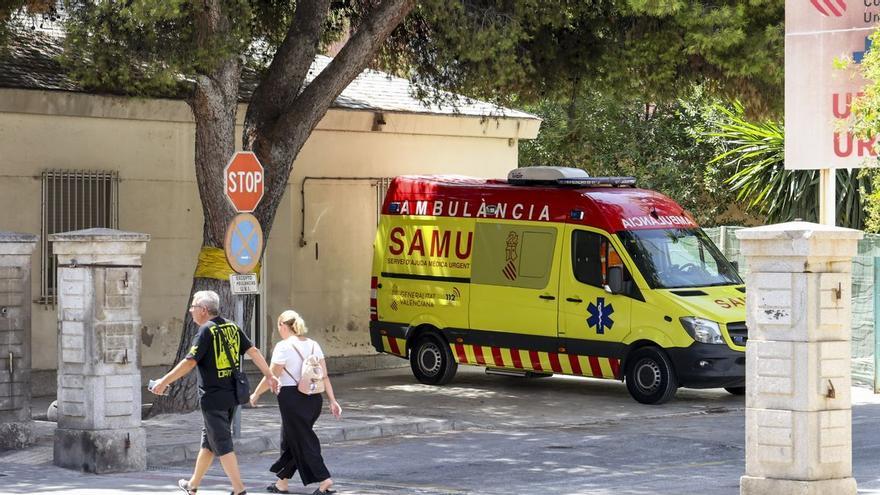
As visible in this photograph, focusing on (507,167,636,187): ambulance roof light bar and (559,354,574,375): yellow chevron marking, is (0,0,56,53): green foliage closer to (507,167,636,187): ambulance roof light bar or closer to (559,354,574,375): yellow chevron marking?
(507,167,636,187): ambulance roof light bar

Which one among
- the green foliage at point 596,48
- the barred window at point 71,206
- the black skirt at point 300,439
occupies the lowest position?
the black skirt at point 300,439

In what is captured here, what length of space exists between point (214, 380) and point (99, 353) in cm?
235

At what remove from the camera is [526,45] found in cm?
1972

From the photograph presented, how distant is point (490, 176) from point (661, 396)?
7.92m

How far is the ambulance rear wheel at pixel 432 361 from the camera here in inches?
818

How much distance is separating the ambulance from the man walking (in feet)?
25.9

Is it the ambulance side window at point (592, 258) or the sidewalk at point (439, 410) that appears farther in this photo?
the ambulance side window at point (592, 258)

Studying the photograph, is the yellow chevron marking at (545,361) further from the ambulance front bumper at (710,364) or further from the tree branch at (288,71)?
the tree branch at (288,71)

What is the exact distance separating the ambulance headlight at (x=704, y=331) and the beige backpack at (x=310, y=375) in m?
7.23

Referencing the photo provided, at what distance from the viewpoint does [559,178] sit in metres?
19.7

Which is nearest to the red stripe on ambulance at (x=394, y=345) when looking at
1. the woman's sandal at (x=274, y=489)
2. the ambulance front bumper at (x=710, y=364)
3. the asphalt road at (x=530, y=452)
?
the asphalt road at (x=530, y=452)

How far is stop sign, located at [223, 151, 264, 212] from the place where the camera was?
48.3 feet

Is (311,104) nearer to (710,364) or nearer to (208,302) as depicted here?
(710,364)

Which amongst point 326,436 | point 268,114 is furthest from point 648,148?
point 326,436
